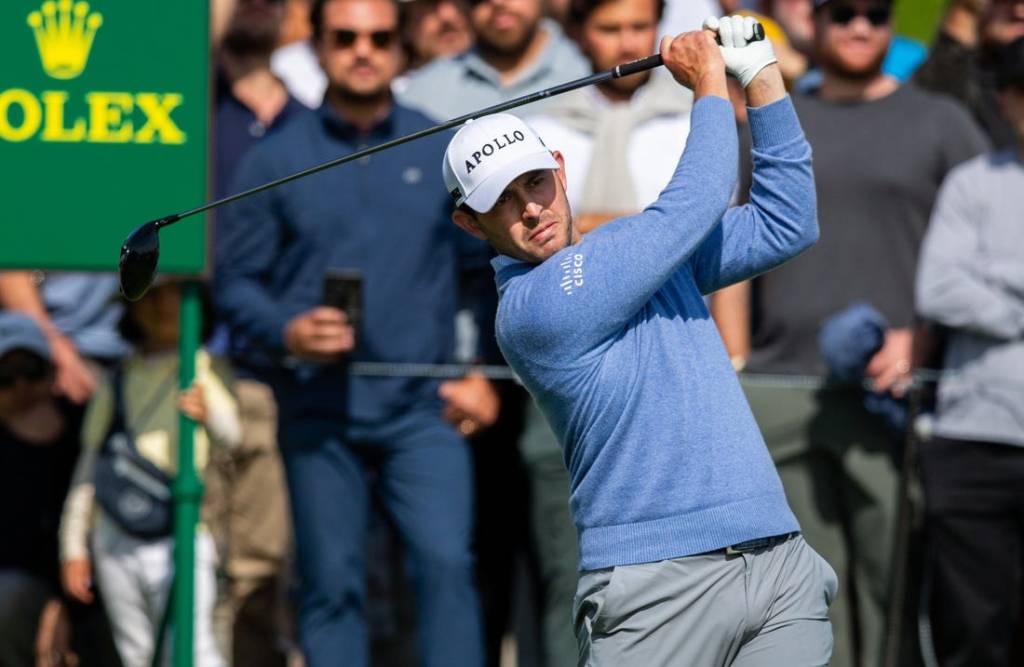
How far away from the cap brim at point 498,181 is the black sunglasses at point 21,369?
321cm

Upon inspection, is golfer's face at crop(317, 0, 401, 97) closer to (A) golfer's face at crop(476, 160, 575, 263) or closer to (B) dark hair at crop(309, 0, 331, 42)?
(B) dark hair at crop(309, 0, 331, 42)

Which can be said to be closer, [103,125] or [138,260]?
[138,260]

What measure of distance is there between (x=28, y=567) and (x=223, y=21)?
241 centimetres

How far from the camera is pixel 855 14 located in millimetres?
6676

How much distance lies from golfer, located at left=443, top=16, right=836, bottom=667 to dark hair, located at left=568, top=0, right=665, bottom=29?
8.07 ft

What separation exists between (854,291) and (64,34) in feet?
8.93

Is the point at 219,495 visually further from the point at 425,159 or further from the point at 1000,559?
the point at 1000,559

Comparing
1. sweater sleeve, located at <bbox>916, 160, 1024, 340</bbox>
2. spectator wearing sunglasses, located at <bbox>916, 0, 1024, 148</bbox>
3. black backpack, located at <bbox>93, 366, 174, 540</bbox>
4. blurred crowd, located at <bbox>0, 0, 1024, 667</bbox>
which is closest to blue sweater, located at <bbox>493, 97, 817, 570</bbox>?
blurred crowd, located at <bbox>0, 0, 1024, 667</bbox>

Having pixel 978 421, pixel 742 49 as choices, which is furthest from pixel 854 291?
pixel 742 49

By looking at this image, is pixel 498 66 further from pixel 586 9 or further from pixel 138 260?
pixel 138 260

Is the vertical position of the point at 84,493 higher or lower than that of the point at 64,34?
lower

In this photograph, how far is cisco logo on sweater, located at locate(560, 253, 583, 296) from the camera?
414cm

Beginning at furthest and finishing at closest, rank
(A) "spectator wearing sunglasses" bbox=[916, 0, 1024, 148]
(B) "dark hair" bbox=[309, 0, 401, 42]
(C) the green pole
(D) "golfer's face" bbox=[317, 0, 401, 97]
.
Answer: (A) "spectator wearing sunglasses" bbox=[916, 0, 1024, 148], (B) "dark hair" bbox=[309, 0, 401, 42], (D) "golfer's face" bbox=[317, 0, 401, 97], (C) the green pole

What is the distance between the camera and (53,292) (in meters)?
7.37
